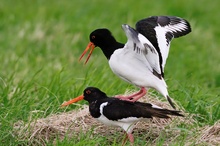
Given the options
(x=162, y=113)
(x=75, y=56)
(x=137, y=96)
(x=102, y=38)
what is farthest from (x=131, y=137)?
(x=75, y=56)

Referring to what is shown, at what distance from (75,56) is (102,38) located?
15.0 feet

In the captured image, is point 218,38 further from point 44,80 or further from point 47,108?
point 47,108

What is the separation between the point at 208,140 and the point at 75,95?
2.01 metres

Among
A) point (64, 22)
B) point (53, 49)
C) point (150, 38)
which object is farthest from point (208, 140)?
point (64, 22)

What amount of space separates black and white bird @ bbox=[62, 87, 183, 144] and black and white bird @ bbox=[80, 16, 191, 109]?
0.25 metres

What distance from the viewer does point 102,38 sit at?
7.62 meters

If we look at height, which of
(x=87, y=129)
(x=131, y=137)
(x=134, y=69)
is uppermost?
(x=134, y=69)

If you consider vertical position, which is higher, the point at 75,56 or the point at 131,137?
the point at 131,137

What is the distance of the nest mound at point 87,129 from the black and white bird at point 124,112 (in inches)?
8.5

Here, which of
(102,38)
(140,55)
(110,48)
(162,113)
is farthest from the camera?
(102,38)

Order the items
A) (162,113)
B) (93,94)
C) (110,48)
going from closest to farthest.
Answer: (162,113), (93,94), (110,48)

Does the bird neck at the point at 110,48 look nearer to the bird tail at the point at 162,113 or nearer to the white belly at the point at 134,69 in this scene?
the white belly at the point at 134,69

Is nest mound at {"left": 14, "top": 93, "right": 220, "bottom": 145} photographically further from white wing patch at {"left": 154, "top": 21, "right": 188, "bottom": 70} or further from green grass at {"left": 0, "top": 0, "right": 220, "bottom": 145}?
white wing patch at {"left": 154, "top": 21, "right": 188, "bottom": 70}

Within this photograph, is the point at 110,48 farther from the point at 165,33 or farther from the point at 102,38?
the point at 165,33
